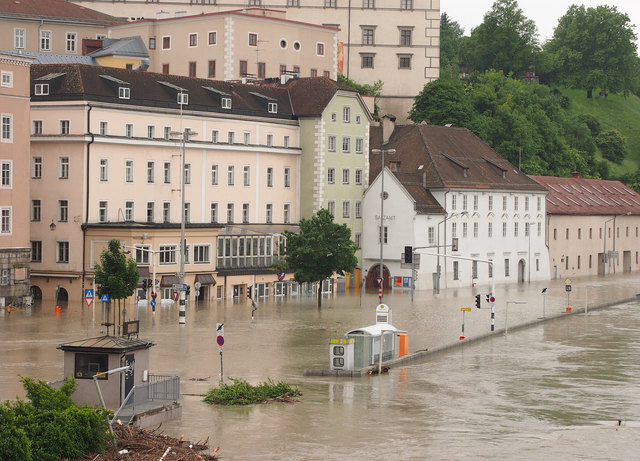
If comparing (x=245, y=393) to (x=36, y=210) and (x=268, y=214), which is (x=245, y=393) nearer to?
(x=36, y=210)

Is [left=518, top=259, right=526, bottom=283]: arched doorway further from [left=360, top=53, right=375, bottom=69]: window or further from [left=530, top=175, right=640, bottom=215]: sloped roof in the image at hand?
[left=360, top=53, right=375, bottom=69]: window

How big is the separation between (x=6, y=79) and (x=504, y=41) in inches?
4364

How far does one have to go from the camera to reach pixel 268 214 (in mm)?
102375

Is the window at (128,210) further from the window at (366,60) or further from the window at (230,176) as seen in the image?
the window at (366,60)

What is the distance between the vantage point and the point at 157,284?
8706 cm

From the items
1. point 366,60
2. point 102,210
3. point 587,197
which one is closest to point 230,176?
point 102,210

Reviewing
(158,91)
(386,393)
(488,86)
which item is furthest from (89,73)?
(488,86)

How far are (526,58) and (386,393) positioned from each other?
14001 centimetres

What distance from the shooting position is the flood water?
39.2 m

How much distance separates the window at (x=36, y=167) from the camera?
3489 inches

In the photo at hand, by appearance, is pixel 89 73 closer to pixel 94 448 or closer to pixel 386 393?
pixel 386 393

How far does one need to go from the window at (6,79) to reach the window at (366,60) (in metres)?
68.6

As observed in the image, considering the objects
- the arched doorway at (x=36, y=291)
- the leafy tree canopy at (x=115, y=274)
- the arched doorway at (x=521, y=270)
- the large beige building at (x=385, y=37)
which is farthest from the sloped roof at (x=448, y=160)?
the leafy tree canopy at (x=115, y=274)

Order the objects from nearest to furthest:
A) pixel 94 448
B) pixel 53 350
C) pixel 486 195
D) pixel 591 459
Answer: pixel 94 448 < pixel 591 459 < pixel 53 350 < pixel 486 195
